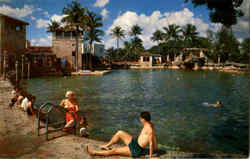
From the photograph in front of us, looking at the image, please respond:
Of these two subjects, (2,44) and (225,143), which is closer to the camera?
(225,143)

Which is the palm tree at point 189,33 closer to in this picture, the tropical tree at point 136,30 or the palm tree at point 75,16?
the tropical tree at point 136,30

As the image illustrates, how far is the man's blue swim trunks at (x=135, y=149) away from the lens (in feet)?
15.0

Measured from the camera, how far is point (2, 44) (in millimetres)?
29125

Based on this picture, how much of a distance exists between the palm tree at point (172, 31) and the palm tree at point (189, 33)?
6.45 feet

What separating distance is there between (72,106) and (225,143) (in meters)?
5.50

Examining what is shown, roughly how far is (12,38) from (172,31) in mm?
49358

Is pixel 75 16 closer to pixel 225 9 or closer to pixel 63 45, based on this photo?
pixel 63 45

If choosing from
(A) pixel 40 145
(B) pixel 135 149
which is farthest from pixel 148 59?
(B) pixel 135 149

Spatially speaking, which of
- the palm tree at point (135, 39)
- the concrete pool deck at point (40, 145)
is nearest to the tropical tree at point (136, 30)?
the palm tree at point (135, 39)

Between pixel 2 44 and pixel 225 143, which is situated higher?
pixel 2 44

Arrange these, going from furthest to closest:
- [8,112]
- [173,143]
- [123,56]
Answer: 1. [123,56]
2. [8,112]
3. [173,143]

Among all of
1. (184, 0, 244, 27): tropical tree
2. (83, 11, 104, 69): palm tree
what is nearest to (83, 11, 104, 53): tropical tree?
(83, 11, 104, 69): palm tree

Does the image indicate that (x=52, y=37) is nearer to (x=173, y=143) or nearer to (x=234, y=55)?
(x=173, y=143)

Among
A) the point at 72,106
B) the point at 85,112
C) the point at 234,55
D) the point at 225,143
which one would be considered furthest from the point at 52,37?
the point at 234,55
